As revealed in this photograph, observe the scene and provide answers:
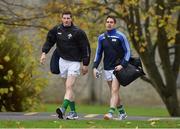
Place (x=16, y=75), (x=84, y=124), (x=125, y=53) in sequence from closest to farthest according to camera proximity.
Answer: (x=84, y=124)
(x=125, y=53)
(x=16, y=75)

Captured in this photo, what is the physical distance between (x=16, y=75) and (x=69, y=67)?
5465 millimetres

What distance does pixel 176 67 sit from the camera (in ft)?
66.9

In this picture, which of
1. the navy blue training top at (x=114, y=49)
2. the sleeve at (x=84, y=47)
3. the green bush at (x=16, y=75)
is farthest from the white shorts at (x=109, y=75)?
the green bush at (x=16, y=75)

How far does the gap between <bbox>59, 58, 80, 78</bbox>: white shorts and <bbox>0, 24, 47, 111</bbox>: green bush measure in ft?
15.4

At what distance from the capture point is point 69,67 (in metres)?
12.8

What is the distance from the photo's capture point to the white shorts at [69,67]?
12.8 m

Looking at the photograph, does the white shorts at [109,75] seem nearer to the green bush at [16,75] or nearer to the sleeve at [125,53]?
the sleeve at [125,53]

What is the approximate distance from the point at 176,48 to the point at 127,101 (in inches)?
549

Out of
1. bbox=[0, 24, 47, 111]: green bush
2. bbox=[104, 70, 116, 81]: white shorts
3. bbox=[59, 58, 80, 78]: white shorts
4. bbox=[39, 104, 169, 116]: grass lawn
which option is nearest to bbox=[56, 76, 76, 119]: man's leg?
bbox=[59, 58, 80, 78]: white shorts

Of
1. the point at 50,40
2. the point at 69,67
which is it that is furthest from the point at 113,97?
the point at 50,40

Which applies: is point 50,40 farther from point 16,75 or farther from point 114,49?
point 16,75

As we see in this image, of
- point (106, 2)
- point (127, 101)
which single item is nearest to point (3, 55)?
point (106, 2)

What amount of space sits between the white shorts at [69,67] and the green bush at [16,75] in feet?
15.4

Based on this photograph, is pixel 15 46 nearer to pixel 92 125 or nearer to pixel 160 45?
pixel 160 45
